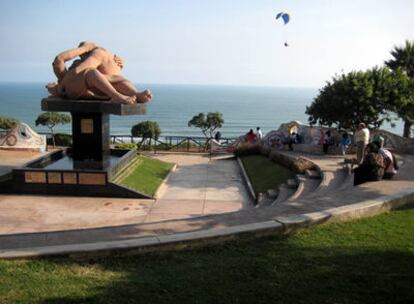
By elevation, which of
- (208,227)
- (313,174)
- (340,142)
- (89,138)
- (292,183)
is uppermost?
(89,138)

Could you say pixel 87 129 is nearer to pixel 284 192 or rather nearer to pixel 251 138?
pixel 284 192

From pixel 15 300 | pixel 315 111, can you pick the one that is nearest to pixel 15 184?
pixel 15 300

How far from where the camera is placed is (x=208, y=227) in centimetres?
715

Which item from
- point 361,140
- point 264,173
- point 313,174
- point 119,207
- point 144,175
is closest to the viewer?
point 119,207

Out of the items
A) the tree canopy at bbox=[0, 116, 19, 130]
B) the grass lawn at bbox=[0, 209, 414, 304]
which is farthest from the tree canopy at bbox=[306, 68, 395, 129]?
the tree canopy at bbox=[0, 116, 19, 130]

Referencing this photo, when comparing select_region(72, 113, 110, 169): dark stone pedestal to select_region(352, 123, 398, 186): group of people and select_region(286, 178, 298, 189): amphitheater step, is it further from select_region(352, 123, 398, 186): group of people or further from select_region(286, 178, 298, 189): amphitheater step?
select_region(352, 123, 398, 186): group of people

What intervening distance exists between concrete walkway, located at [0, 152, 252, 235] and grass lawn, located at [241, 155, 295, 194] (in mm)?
629

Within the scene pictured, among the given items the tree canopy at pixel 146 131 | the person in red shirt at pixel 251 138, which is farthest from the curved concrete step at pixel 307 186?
the tree canopy at pixel 146 131

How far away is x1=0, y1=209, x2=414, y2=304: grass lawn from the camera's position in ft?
14.5

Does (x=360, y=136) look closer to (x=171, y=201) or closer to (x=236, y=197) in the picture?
(x=236, y=197)

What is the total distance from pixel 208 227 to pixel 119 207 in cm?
630

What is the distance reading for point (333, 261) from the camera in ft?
17.6

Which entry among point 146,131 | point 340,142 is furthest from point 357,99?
point 146,131

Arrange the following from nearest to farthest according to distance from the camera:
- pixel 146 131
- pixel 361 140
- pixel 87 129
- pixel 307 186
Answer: pixel 307 186 < pixel 361 140 < pixel 87 129 < pixel 146 131
